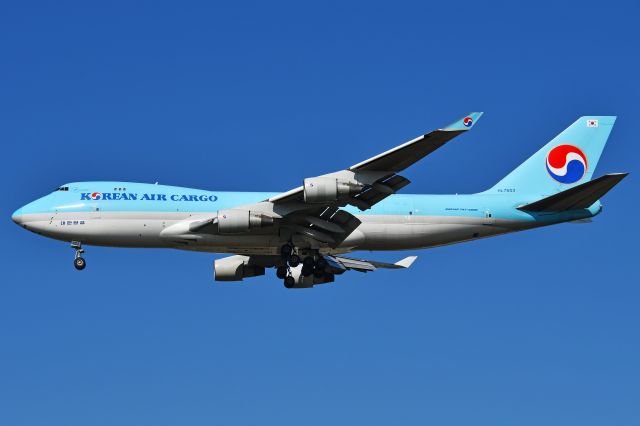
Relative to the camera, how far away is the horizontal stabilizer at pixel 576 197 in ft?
151

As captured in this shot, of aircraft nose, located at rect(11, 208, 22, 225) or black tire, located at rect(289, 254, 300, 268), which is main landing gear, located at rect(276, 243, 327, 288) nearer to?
black tire, located at rect(289, 254, 300, 268)

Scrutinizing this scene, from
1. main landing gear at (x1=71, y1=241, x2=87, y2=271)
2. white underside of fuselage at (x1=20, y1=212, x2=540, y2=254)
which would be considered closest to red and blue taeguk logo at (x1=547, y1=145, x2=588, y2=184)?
white underside of fuselage at (x1=20, y1=212, x2=540, y2=254)

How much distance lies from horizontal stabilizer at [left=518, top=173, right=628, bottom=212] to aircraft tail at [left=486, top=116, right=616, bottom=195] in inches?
89.1

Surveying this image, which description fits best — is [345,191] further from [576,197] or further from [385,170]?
[576,197]

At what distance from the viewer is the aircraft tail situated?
5259 centimetres

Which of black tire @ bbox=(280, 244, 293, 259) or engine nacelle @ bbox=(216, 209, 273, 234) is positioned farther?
black tire @ bbox=(280, 244, 293, 259)

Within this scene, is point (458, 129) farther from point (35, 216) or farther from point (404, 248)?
point (35, 216)

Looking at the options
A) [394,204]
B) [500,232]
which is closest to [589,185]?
[500,232]

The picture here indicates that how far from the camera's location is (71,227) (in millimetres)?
48281

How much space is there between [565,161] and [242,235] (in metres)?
16.9

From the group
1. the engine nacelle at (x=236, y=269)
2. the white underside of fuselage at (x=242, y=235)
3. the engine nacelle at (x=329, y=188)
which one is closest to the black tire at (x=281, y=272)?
the engine nacelle at (x=236, y=269)

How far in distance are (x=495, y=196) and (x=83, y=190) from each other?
19.1 meters

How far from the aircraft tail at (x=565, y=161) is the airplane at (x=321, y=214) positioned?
0.05 metres

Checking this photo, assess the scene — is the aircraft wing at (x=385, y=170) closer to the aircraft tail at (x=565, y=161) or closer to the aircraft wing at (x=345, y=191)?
the aircraft wing at (x=345, y=191)
